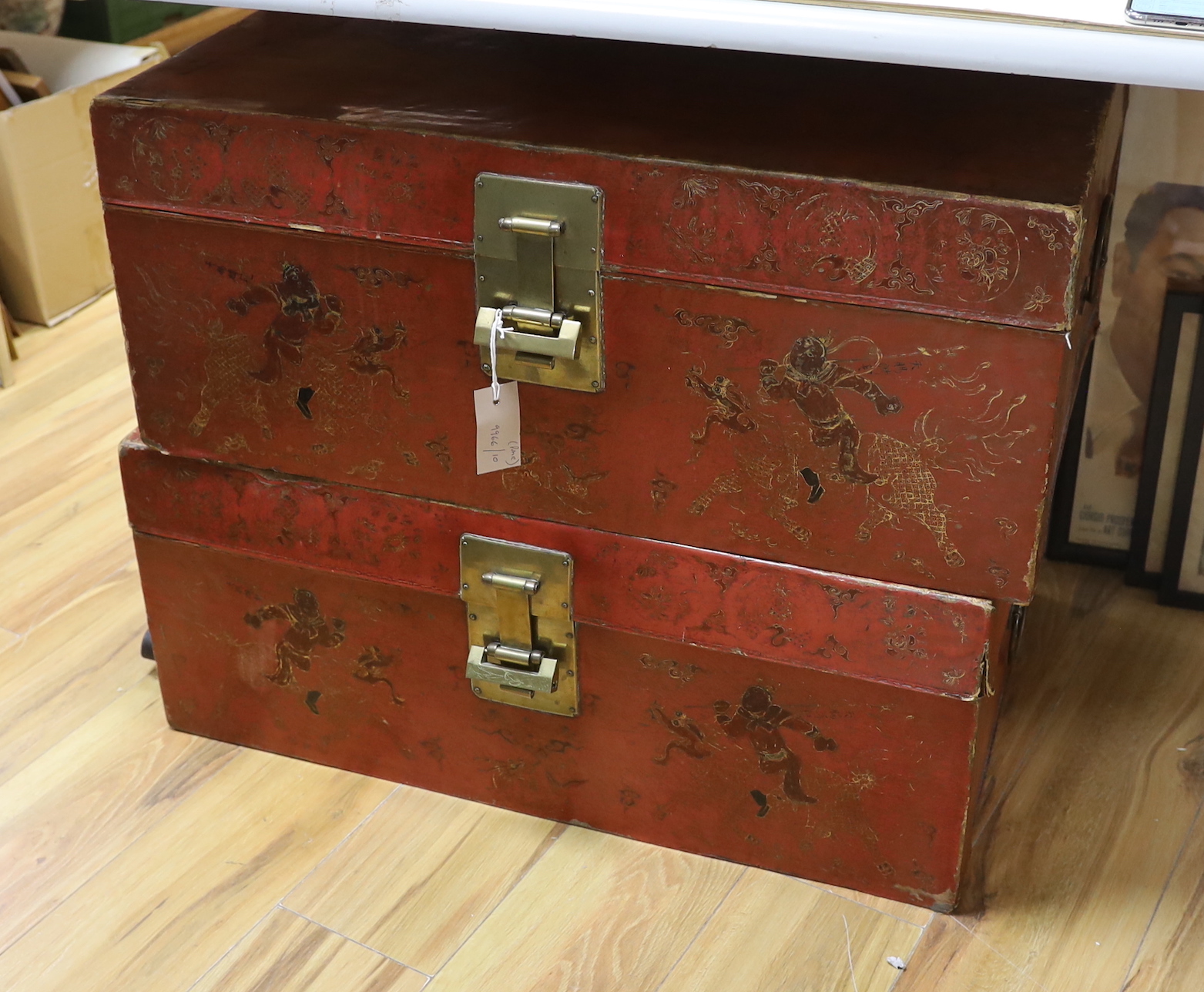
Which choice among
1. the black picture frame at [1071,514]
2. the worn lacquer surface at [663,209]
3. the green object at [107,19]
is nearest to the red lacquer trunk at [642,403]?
the worn lacquer surface at [663,209]

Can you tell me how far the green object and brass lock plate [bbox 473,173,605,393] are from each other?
1.40 metres

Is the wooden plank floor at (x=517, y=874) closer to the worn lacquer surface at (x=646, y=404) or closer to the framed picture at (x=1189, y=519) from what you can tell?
the framed picture at (x=1189, y=519)

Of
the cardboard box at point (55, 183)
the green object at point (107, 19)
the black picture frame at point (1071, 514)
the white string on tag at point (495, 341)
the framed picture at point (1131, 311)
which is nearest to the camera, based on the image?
the white string on tag at point (495, 341)

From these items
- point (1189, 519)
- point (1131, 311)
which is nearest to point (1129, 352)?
point (1131, 311)

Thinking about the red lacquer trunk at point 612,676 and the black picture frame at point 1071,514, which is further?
the black picture frame at point 1071,514

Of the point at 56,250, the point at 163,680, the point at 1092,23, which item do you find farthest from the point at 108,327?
the point at 1092,23

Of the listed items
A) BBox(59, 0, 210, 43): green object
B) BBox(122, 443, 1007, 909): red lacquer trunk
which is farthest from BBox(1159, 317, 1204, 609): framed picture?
BBox(59, 0, 210, 43): green object

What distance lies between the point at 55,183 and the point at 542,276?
3.64ft

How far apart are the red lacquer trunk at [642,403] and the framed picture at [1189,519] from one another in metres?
0.24

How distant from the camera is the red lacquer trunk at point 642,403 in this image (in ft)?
2.81

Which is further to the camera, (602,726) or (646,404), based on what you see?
(602,726)

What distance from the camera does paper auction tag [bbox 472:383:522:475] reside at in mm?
962

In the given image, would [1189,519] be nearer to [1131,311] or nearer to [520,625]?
[1131,311]

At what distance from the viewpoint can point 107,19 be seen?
2084 mm
